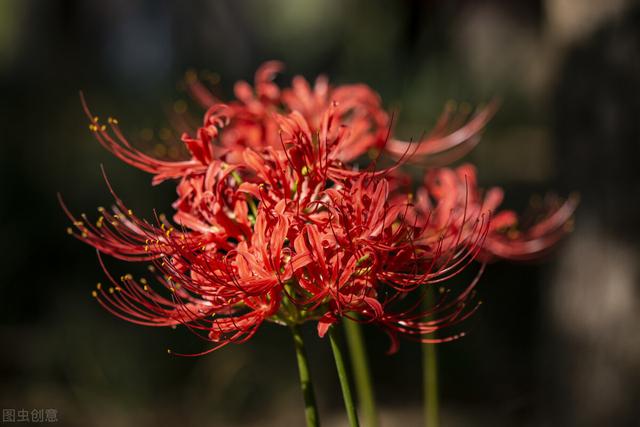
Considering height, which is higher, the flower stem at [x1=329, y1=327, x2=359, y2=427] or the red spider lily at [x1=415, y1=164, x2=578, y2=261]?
the red spider lily at [x1=415, y1=164, x2=578, y2=261]

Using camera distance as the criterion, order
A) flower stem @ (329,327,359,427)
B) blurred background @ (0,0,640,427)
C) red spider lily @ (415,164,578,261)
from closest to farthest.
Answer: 1. flower stem @ (329,327,359,427)
2. red spider lily @ (415,164,578,261)
3. blurred background @ (0,0,640,427)


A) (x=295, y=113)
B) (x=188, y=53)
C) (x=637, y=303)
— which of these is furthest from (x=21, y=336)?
(x=295, y=113)

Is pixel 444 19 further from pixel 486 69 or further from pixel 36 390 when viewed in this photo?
pixel 36 390

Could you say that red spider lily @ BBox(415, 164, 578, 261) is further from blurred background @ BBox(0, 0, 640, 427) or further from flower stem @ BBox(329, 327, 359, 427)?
blurred background @ BBox(0, 0, 640, 427)

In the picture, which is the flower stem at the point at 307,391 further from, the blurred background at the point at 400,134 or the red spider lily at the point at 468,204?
the blurred background at the point at 400,134

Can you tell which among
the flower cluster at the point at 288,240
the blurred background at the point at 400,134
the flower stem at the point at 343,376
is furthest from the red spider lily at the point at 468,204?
the blurred background at the point at 400,134

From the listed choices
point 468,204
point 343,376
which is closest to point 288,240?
point 343,376

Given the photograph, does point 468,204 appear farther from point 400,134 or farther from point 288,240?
point 400,134

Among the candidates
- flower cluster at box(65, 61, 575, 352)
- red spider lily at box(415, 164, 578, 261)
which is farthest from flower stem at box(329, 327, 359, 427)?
red spider lily at box(415, 164, 578, 261)
